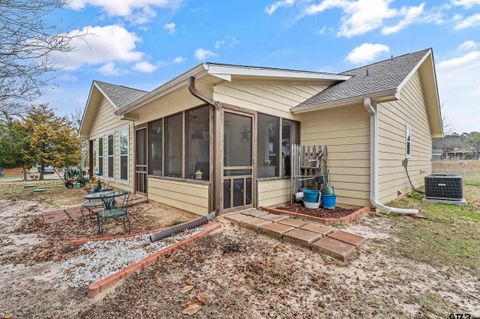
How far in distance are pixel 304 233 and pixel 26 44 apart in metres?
5.48

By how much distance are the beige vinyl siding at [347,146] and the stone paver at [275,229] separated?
8.39 feet

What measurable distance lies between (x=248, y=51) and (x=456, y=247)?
494 inches

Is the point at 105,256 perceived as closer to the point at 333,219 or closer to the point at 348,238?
the point at 348,238

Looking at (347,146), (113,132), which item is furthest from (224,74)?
(113,132)

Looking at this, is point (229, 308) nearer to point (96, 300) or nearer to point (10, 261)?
point (96, 300)

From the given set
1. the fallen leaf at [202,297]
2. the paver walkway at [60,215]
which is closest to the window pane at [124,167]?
the paver walkway at [60,215]

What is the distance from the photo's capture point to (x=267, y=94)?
539 cm

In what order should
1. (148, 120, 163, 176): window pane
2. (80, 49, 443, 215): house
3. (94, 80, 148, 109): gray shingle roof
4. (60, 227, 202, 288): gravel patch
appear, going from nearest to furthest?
(60, 227, 202, 288): gravel patch, (80, 49, 443, 215): house, (148, 120, 163, 176): window pane, (94, 80, 148, 109): gray shingle roof

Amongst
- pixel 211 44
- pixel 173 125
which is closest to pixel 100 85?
pixel 211 44

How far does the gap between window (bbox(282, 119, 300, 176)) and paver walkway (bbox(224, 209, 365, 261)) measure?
1.68m

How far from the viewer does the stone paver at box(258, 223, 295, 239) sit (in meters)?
3.61

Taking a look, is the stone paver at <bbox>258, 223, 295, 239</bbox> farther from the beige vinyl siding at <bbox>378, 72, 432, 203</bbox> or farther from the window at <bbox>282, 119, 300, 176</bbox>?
the beige vinyl siding at <bbox>378, 72, 432, 203</bbox>

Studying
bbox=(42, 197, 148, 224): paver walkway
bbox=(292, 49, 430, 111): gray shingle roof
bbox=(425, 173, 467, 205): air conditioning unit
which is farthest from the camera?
bbox=(425, 173, 467, 205): air conditioning unit

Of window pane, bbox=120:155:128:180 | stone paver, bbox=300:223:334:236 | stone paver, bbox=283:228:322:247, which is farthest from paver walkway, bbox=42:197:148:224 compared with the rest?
stone paver, bbox=300:223:334:236
